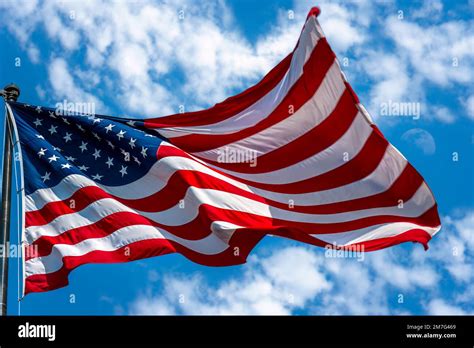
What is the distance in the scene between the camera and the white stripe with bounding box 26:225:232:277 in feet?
52.6

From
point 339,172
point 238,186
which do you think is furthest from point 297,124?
point 238,186

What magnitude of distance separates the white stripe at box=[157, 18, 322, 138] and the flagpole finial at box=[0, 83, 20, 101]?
2.89m

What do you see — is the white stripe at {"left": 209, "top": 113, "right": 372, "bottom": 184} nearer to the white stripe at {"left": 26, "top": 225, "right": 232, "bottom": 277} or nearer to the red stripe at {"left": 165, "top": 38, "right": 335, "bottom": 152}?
the red stripe at {"left": 165, "top": 38, "right": 335, "bottom": 152}

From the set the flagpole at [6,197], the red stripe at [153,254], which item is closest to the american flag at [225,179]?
the red stripe at [153,254]

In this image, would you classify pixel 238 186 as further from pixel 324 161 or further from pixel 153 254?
pixel 153 254

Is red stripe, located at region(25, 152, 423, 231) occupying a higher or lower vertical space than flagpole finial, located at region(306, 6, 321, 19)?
lower

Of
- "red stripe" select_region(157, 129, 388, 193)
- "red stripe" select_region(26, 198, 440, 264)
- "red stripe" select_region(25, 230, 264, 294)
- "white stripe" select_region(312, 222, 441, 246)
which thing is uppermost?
"red stripe" select_region(157, 129, 388, 193)

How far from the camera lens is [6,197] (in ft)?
49.7

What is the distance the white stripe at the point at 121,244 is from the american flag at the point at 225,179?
0.9 inches

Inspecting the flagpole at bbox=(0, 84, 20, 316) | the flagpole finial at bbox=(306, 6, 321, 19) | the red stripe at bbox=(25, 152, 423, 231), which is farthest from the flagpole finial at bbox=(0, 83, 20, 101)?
the flagpole finial at bbox=(306, 6, 321, 19)

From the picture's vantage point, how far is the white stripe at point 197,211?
16.5 meters

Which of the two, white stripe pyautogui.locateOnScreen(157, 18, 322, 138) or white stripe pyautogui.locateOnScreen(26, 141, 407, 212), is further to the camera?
white stripe pyautogui.locateOnScreen(157, 18, 322, 138)

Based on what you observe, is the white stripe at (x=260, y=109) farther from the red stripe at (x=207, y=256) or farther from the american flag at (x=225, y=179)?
the red stripe at (x=207, y=256)
